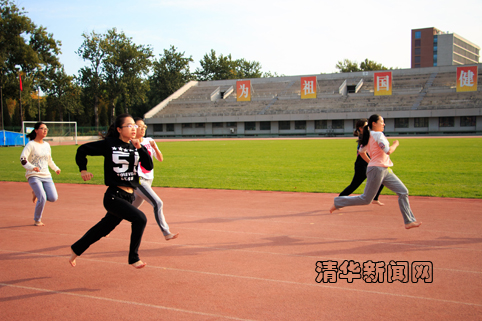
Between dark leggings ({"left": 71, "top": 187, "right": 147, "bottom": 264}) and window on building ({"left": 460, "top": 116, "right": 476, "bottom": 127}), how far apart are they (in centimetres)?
6055

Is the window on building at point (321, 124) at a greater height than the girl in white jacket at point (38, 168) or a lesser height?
greater

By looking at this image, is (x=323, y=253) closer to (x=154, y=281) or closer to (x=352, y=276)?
(x=352, y=276)

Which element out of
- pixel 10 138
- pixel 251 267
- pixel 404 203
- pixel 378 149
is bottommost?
pixel 251 267

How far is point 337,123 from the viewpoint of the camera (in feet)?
205

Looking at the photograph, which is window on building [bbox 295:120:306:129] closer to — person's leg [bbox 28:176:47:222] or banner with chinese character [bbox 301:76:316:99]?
banner with chinese character [bbox 301:76:316:99]

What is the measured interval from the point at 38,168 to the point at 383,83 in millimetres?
56678

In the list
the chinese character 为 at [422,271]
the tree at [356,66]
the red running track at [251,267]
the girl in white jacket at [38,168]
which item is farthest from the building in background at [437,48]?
the girl in white jacket at [38,168]

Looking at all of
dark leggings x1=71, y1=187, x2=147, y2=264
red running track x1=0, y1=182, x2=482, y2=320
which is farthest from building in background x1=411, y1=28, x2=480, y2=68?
dark leggings x1=71, y1=187, x2=147, y2=264

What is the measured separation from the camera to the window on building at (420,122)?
5769 centimetres

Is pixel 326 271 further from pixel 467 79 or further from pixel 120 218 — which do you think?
pixel 467 79

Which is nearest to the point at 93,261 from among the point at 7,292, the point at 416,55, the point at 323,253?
the point at 7,292

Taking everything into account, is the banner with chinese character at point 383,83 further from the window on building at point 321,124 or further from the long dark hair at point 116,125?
the long dark hair at point 116,125

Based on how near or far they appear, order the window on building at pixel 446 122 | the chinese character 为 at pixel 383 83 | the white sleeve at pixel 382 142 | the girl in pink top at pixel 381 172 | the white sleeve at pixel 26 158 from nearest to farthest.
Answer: the white sleeve at pixel 382 142
the girl in pink top at pixel 381 172
the white sleeve at pixel 26 158
the window on building at pixel 446 122
the chinese character 为 at pixel 383 83

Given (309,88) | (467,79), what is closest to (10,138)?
(309,88)
